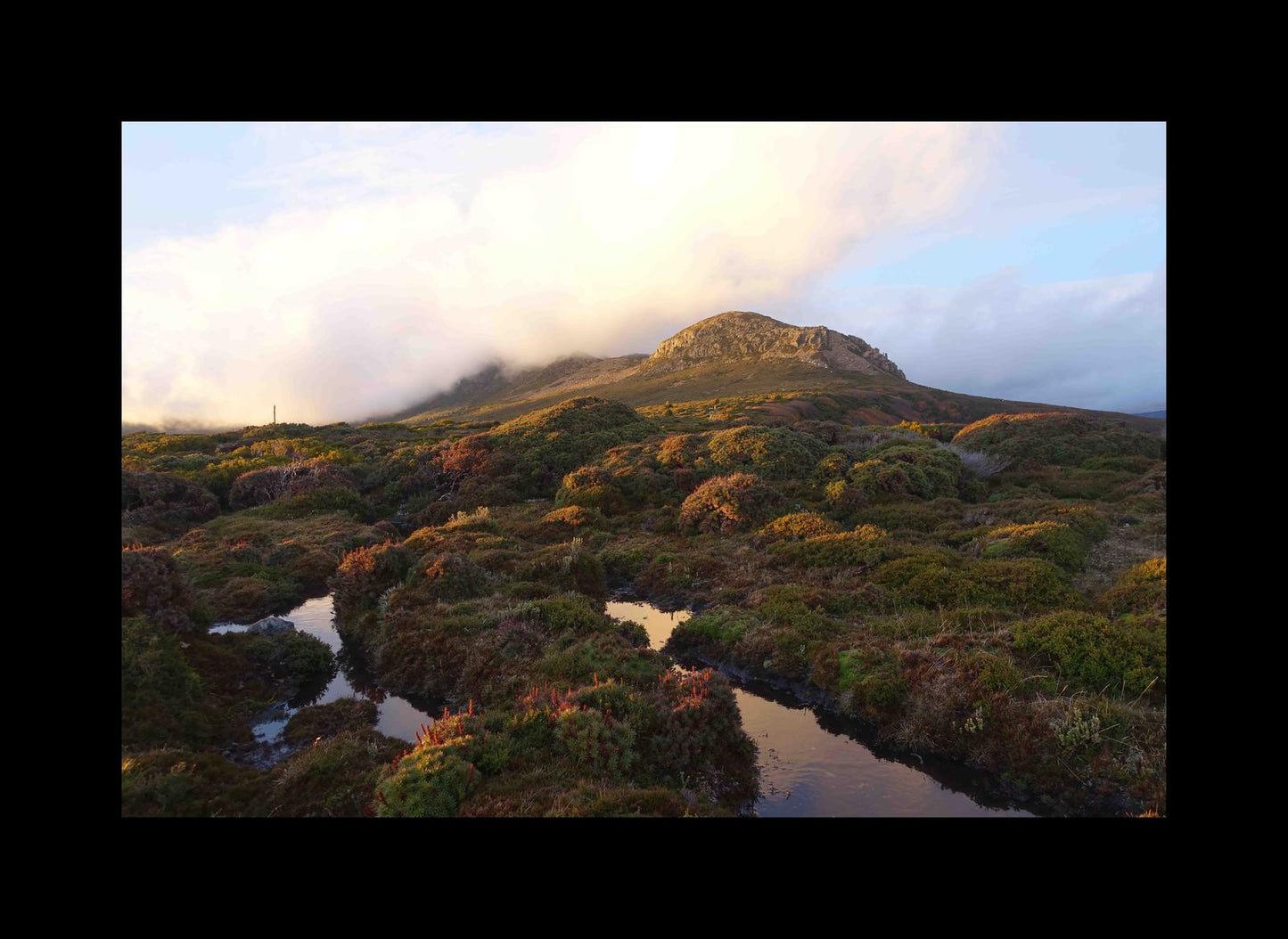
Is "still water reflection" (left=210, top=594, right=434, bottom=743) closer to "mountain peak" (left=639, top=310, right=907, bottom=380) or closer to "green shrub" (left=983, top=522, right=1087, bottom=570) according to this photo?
"green shrub" (left=983, top=522, right=1087, bottom=570)

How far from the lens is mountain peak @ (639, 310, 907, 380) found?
129750 millimetres

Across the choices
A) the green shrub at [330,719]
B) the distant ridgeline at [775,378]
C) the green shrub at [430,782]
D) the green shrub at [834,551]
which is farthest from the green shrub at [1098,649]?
the distant ridgeline at [775,378]

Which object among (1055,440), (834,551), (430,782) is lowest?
(430,782)

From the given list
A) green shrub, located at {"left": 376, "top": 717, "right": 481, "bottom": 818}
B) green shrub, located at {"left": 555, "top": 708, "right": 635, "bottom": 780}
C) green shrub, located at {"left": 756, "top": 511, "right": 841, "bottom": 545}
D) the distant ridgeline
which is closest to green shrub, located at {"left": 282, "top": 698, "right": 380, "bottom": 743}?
green shrub, located at {"left": 376, "top": 717, "right": 481, "bottom": 818}

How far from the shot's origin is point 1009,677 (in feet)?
32.3

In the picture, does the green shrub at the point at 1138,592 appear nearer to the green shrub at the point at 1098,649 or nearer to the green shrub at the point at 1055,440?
the green shrub at the point at 1098,649

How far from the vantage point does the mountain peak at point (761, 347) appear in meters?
130

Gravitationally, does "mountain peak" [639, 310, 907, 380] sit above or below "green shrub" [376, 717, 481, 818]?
above

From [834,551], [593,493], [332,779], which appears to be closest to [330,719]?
[332,779]

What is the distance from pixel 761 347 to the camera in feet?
500

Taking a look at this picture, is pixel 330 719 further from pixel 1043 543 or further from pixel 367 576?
pixel 1043 543

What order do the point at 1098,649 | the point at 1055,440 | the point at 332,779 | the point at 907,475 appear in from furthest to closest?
the point at 1055,440 < the point at 907,475 < the point at 1098,649 < the point at 332,779
